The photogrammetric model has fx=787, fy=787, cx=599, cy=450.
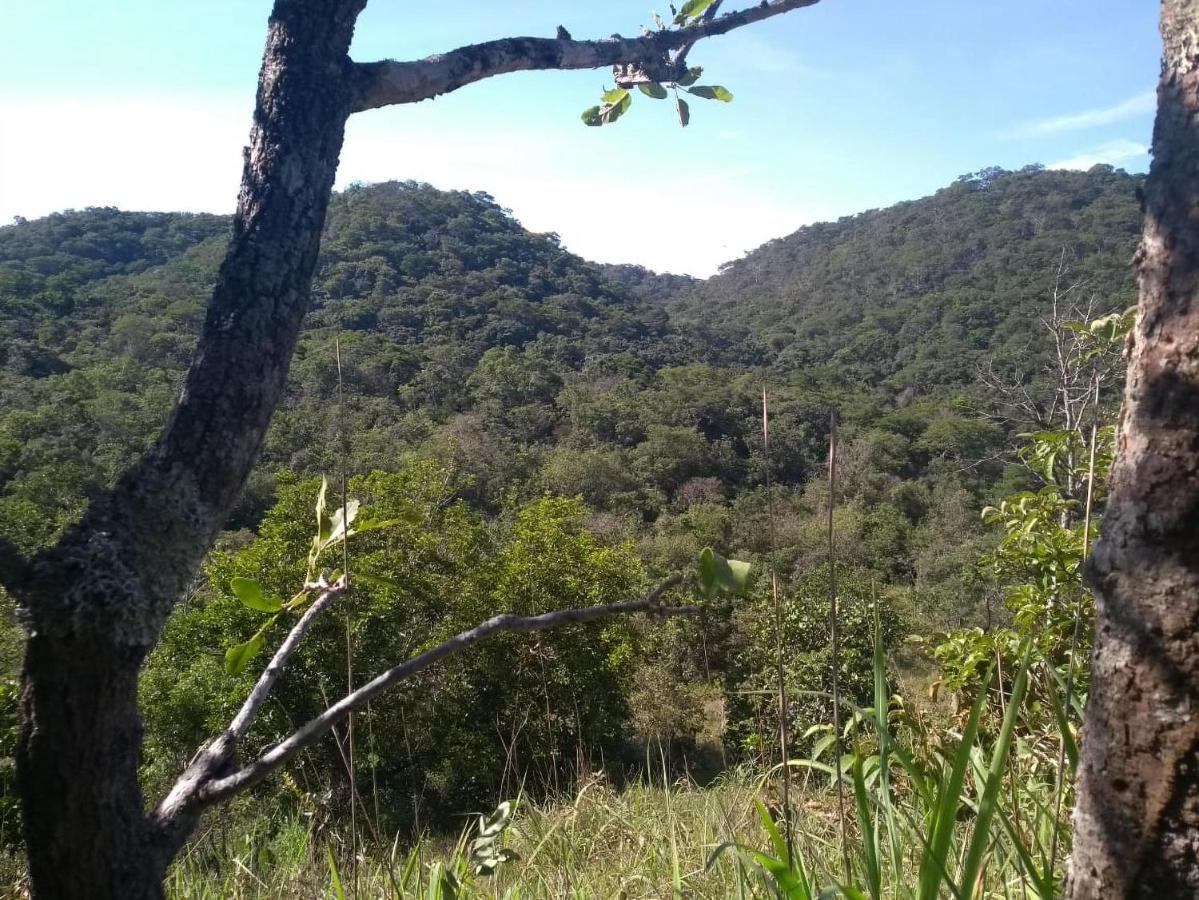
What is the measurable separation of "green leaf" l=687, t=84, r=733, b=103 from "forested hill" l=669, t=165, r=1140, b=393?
85.4ft

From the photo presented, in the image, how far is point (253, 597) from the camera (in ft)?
2.38

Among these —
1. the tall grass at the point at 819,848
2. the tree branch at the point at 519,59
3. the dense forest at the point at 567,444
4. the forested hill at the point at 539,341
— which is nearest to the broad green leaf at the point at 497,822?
the tall grass at the point at 819,848

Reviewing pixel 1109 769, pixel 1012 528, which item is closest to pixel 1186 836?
pixel 1109 769

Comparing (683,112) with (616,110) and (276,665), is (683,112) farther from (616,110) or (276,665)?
(276,665)

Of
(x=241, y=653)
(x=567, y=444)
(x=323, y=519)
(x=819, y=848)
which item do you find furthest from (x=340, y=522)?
(x=567, y=444)

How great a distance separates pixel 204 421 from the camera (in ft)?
2.70

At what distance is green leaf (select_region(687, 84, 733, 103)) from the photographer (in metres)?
1.33

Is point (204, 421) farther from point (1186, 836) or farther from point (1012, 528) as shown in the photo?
point (1012, 528)

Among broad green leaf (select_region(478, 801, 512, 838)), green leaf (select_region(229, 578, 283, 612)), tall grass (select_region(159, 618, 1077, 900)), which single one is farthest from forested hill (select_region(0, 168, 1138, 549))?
green leaf (select_region(229, 578, 283, 612))

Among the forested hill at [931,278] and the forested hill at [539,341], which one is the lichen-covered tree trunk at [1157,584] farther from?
the forested hill at [931,278]

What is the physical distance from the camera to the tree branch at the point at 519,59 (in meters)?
1.03

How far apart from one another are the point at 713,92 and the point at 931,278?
50.4 meters

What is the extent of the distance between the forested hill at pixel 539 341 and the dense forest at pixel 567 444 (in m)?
0.16

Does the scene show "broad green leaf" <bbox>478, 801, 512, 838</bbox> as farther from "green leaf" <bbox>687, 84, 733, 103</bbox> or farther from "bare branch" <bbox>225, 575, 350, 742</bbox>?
"green leaf" <bbox>687, 84, 733, 103</bbox>
